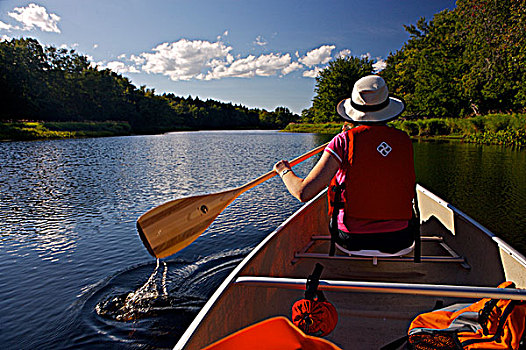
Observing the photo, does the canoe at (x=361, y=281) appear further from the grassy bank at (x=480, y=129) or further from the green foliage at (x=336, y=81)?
the green foliage at (x=336, y=81)

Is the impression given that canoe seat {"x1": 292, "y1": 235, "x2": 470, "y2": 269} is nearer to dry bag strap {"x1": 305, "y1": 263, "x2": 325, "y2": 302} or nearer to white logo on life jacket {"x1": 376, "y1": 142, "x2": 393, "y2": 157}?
white logo on life jacket {"x1": 376, "y1": 142, "x2": 393, "y2": 157}

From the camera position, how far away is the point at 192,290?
4.21 meters

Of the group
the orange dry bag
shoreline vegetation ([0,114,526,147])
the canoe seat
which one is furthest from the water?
shoreline vegetation ([0,114,526,147])

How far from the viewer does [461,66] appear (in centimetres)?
3012

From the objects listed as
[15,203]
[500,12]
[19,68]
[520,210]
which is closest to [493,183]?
[520,210]

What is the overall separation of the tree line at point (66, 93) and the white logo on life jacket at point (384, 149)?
52033 millimetres

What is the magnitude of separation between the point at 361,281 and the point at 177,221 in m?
1.56

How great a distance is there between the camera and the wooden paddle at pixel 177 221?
279 cm

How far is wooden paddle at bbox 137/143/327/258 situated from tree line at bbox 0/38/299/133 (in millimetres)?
50658

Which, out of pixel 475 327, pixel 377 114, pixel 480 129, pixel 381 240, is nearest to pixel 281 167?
pixel 377 114

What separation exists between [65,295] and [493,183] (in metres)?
11.1

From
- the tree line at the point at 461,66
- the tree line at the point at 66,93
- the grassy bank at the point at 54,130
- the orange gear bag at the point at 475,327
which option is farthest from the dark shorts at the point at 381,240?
the tree line at the point at 66,93

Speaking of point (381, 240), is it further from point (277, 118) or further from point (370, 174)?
point (277, 118)

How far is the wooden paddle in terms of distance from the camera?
279 cm
